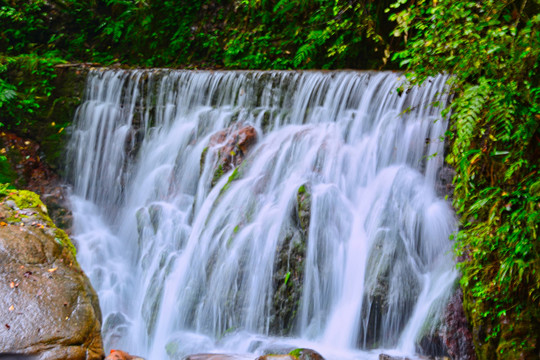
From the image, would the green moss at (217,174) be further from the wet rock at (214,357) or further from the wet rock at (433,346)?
the wet rock at (433,346)

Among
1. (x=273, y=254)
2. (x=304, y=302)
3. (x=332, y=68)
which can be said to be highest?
(x=332, y=68)

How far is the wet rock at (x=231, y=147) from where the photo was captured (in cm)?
681

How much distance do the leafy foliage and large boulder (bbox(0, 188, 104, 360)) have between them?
10.3 ft

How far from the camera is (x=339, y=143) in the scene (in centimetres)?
618

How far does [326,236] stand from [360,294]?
757 mm

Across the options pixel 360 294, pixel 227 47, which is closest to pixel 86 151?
pixel 227 47

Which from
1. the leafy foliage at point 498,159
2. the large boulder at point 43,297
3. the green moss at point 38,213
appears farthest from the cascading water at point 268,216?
the green moss at point 38,213

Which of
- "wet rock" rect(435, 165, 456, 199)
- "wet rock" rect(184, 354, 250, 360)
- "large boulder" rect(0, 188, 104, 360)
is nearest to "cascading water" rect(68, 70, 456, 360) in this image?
"wet rock" rect(435, 165, 456, 199)

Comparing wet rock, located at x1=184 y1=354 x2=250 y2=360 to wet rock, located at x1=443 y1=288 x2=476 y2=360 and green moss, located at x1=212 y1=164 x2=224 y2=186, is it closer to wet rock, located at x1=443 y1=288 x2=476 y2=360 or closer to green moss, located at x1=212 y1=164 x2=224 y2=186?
wet rock, located at x1=443 y1=288 x2=476 y2=360

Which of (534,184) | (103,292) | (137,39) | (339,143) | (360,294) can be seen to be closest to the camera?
(534,184)

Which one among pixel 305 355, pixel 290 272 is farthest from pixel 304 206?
pixel 305 355

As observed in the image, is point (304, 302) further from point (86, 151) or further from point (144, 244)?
point (86, 151)

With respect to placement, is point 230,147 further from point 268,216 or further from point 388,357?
point 388,357

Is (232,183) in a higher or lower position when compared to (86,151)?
lower
